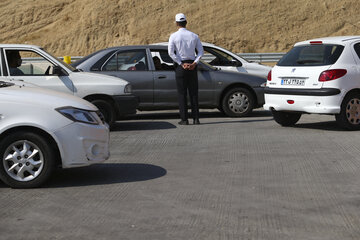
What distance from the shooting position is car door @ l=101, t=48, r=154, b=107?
14.4 meters

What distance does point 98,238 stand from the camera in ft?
17.4

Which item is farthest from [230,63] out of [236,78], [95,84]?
[95,84]

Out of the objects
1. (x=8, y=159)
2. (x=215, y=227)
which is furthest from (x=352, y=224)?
(x=8, y=159)

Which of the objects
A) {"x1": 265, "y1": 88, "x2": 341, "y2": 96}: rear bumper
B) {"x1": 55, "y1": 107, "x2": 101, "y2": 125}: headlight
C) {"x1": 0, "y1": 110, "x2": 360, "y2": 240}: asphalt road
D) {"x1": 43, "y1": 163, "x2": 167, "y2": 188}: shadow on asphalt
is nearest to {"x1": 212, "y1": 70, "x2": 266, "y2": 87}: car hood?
{"x1": 265, "y1": 88, "x2": 341, "y2": 96}: rear bumper

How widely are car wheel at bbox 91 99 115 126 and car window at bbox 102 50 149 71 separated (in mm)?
1764

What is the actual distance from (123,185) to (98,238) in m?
2.21

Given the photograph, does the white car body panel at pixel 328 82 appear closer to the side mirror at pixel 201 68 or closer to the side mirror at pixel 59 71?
the side mirror at pixel 201 68

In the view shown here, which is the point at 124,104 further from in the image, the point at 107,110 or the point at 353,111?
the point at 353,111

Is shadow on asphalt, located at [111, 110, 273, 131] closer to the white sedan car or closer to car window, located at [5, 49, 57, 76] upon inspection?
the white sedan car

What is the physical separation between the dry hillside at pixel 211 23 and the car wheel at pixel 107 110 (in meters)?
26.1

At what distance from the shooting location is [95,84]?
1279cm

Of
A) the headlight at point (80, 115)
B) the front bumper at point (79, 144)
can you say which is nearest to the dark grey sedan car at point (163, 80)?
the headlight at point (80, 115)

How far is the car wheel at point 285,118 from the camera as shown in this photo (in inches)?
518

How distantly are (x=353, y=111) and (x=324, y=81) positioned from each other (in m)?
0.73
